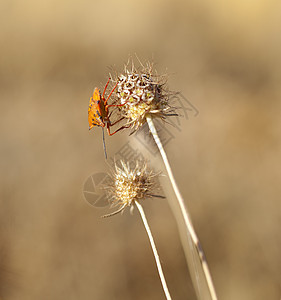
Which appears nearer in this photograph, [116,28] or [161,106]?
[161,106]

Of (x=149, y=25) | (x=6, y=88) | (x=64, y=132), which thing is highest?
(x=149, y=25)

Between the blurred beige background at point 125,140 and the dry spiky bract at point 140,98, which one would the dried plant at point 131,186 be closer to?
the dry spiky bract at point 140,98

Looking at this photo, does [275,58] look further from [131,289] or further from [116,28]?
[131,289]

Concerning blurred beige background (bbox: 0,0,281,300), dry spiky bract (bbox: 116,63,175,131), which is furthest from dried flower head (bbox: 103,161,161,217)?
blurred beige background (bbox: 0,0,281,300)

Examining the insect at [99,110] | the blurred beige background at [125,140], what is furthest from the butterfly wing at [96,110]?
the blurred beige background at [125,140]

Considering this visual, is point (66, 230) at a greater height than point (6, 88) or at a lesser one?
lesser

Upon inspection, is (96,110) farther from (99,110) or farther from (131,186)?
(131,186)

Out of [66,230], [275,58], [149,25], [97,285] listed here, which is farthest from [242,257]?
[149,25]
